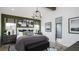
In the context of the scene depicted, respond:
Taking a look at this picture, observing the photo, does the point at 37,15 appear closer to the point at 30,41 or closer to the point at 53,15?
the point at 53,15

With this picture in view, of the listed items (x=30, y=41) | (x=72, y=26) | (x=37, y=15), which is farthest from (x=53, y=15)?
(x=30, y=41)

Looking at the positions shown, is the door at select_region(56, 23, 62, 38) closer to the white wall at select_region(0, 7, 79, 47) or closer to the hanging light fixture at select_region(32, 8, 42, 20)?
the white wall at select_region(0, 7, 79, 47)

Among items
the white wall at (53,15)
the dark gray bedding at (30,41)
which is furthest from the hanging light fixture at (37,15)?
the dark gray bedding at (30,41)

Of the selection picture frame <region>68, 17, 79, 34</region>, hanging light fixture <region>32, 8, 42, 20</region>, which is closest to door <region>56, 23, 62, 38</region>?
picture frame <region>68, 17, 79, 34</region>

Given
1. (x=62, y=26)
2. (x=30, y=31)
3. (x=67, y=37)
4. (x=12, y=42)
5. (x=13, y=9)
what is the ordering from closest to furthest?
(x=13, y=9)
(x=12, y=42)
(x=30, y=31)
(x=62, y=26)
(x=67, y=37)

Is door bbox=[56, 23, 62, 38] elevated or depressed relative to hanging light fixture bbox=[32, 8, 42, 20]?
depressed

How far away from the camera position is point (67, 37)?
1.95 meters

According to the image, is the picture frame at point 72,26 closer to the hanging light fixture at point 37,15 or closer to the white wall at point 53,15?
the white wall at point 53,15

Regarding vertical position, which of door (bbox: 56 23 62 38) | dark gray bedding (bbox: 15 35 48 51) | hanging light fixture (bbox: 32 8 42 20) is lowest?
dark gray bedding (bbox: 15 35 48 51)

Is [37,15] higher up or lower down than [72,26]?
higher up

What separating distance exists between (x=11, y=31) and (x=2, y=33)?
156mm
